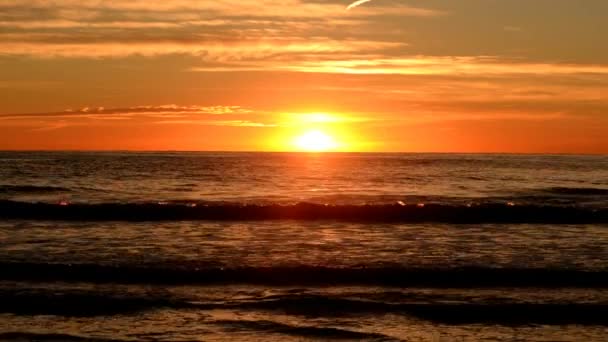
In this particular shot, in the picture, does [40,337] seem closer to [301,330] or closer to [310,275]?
[301,330]

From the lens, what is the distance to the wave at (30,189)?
42688 millimetres

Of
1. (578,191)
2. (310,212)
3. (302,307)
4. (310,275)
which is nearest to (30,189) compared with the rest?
(310,212)

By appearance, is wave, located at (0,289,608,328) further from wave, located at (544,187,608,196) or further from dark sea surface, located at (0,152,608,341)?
wave, located at (544,187,608,196)

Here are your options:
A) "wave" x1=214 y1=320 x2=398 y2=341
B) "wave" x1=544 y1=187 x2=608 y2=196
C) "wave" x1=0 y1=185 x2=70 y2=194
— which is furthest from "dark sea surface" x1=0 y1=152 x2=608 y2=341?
"wave" x1=544 y1=187 x2=608 y2=196

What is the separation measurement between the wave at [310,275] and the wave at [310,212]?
1168 centimetres

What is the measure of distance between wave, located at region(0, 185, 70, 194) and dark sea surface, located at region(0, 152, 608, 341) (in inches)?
339

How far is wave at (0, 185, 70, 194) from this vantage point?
1681 inches

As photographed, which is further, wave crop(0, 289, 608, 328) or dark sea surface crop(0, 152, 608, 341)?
wave crop(0, 289, 608, 328)

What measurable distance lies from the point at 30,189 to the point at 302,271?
30.4 metres

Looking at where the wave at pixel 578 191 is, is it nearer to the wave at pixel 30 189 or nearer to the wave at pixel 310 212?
the wave at pixel 310 212

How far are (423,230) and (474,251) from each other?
5314 mm

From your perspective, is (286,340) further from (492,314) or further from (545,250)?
(545,250)

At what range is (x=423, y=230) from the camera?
2634cm

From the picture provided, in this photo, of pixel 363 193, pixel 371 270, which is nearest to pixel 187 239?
pixel 371 270
